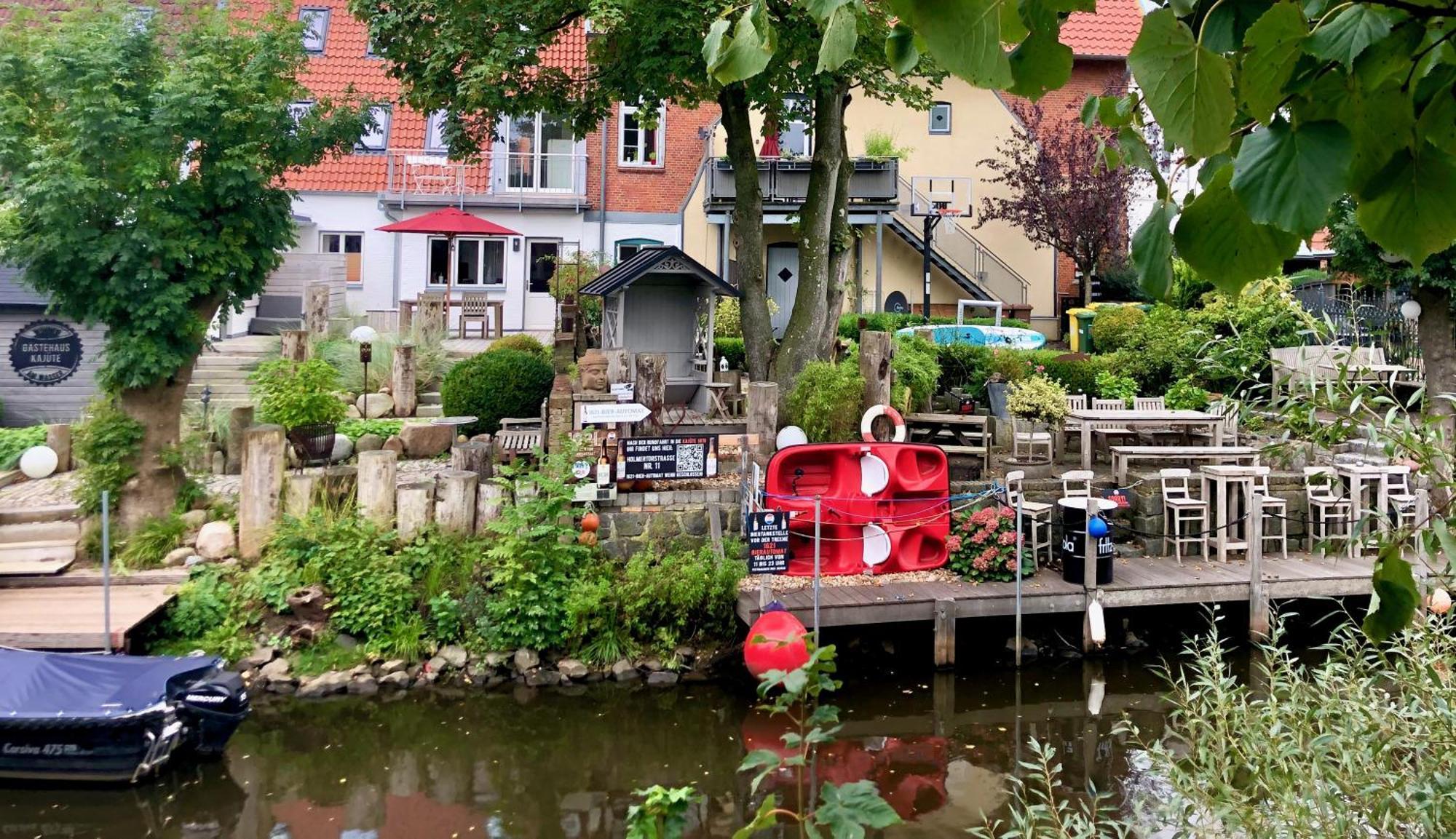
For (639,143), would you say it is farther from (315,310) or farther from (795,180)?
(315,310)

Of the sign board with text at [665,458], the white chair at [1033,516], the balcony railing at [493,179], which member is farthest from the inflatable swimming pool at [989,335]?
the balcony railing at [493,179]

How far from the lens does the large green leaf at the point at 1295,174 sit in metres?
1.40

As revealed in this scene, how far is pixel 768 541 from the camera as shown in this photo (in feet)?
38.6

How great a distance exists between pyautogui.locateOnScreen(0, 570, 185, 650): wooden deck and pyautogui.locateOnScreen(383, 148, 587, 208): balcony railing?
13.7 meters

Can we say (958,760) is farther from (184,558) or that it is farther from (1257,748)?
(184,558)

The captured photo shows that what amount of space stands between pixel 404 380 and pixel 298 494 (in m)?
4.97

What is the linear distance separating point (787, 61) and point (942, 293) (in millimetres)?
12580

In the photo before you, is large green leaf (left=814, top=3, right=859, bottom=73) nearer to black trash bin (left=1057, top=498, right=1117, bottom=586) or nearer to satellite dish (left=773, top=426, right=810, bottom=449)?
black trash bin (left=1057, top=498, right=1117, bottom=586)

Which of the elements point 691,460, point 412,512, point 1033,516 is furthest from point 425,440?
point 1033,516

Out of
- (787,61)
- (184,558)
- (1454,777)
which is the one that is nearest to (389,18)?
(787,61)

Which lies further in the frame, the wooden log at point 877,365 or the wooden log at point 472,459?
the wooden log at point 877,365

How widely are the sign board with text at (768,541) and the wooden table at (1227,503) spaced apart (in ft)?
16.7

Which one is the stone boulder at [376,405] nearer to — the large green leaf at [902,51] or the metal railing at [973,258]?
the metal railing at [973,258]

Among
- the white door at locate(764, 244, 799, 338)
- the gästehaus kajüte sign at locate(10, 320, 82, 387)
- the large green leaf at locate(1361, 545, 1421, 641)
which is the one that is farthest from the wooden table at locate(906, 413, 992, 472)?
the gästehaus kajüte sign at locate(10, 320, 82, 387)
